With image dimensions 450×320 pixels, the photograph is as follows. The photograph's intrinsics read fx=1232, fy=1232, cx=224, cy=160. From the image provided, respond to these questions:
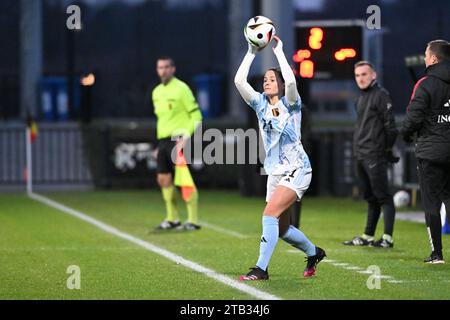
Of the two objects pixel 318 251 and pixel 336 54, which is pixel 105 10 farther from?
pixel 318 251

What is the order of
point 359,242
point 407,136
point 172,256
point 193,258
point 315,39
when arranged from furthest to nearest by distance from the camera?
point 315,39 → point 359,242 → point 172,256 → point 193,258 → point 407,136

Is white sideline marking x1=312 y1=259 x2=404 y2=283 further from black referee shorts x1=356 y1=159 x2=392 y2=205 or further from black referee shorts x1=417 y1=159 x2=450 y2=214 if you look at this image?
black referee shorts x1=356 y1=159 x2=392 y2=205

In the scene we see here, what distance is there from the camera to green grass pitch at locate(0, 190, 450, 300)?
9961 millimetres

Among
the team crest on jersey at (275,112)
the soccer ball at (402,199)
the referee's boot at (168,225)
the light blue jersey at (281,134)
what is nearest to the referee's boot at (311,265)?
the light blue jersey at (281,134)

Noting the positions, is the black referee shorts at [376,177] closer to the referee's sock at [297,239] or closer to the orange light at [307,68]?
the referee's sock at [297,239]

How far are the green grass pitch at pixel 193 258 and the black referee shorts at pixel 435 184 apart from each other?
61 cm

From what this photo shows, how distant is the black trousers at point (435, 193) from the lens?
11.8 m

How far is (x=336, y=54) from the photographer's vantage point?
68.0ft

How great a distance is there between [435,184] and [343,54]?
30.0 feet

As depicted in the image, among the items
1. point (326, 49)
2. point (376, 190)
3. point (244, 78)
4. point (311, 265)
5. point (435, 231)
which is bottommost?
point (311, 265)

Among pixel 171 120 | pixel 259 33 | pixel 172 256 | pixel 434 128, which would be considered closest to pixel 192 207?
pixel 171 120

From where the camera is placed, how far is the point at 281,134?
10656 millimetres

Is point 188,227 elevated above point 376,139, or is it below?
below

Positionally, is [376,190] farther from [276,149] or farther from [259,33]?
[259,33]
